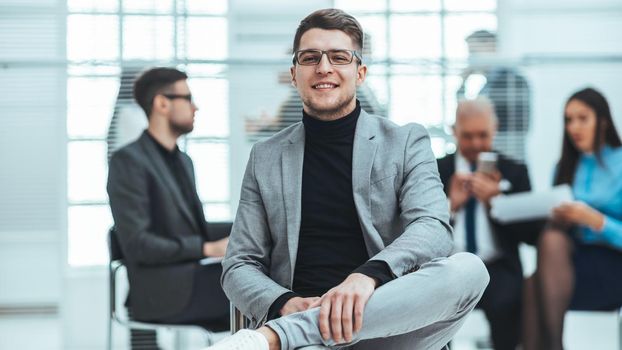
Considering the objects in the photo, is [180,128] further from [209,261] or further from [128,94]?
[209,261]

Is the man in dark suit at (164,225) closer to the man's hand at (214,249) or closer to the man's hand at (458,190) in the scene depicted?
the man's hand at (214,249)

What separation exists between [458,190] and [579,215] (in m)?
0.50

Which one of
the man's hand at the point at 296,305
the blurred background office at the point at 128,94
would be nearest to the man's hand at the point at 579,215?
the blurred background office at the point at 128,94

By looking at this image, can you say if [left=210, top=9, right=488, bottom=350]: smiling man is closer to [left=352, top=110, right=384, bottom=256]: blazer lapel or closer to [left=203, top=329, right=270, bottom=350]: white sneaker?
[left=352, top=110, right=384, bottom=256]: blazer lapel

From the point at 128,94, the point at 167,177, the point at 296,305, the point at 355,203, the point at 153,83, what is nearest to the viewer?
the point at 296,305

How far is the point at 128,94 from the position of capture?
4414 mm

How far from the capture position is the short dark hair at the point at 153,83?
425 cm

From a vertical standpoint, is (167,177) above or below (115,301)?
above

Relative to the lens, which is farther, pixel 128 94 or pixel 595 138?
pixel 128 94

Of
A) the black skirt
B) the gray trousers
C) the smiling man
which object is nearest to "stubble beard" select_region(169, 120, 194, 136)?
the black skirt

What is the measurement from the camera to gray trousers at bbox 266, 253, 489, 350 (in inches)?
77.2

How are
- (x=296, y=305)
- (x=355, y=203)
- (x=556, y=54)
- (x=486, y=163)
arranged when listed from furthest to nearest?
1. (x=556, y=54)
2. (x=486, y=163)
3. (x=355, y=203)
4. (x=296, y=305)

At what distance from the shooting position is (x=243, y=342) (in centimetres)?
189

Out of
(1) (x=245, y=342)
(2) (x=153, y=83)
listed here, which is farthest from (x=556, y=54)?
(1) (x=245, y=342)
